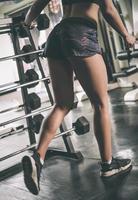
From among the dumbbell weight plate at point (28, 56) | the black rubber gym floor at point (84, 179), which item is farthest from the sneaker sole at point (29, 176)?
the dumbbell weight plate at point (28, 56)

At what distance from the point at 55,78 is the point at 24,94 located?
0.77 m

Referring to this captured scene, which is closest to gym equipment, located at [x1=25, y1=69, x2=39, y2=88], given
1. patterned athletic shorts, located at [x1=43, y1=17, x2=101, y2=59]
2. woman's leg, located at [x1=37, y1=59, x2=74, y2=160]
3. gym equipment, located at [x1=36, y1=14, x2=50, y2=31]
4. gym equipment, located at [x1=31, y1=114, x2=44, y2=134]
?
gym equipment, located at [x1=31, y1=114, x2=44, y2=134]

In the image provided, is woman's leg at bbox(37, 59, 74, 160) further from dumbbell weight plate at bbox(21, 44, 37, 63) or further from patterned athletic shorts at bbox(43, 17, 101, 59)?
dumbbell weight plate at bbox(21, 44, 37, 63)

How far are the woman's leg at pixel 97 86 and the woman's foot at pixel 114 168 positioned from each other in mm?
143

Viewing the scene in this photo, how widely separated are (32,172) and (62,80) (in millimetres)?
619

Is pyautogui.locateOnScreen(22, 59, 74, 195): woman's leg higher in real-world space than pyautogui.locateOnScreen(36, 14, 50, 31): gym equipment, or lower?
lower

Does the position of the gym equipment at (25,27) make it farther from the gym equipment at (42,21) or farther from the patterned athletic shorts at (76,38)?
the patterned athletic shorts at (76,38)

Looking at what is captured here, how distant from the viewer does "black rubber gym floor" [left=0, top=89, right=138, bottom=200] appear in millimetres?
2100

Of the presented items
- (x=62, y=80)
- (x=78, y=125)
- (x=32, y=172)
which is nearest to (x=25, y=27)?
(x=62, y=80)

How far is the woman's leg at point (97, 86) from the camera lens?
212cm

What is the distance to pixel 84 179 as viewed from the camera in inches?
93.6

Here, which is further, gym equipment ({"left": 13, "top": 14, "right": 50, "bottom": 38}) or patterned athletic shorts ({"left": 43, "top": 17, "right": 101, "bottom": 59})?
gym equipment ({"left": 13, "top": 14, "right": 50, "bottom": 38})

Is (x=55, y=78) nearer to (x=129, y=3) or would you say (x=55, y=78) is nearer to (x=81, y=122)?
(x=81, y=122)

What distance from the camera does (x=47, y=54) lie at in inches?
87.6
